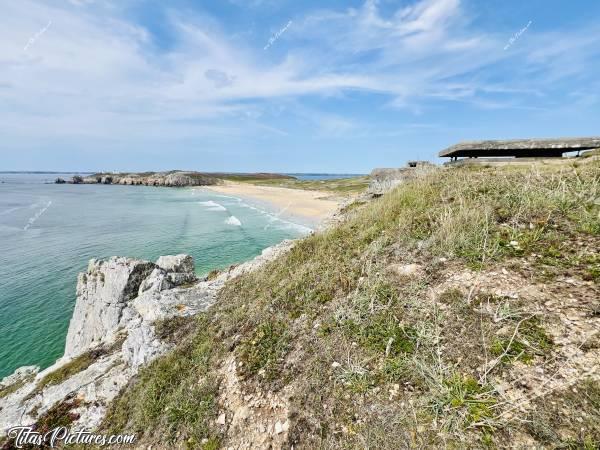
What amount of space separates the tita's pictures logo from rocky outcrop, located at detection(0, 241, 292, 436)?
0.77ft

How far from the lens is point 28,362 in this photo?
48.1 feet

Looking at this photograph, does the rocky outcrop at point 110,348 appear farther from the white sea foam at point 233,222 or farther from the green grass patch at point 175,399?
A: the white sea foam at point 233,222

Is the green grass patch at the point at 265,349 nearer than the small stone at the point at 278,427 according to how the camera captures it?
No

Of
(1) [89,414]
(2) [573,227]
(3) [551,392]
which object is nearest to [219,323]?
(1) [89,414]

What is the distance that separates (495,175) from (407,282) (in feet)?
15.6

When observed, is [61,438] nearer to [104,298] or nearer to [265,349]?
[265,349]

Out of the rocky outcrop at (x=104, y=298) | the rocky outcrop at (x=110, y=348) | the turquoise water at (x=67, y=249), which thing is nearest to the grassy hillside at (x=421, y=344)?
the rocky outcrop at (x=110, y=348)

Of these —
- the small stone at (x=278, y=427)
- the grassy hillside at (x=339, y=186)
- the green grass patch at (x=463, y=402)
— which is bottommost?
the small stone at (x=278, y=427)

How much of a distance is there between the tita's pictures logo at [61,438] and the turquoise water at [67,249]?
35.9 ft

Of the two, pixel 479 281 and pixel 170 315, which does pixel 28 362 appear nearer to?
pixel 170 315

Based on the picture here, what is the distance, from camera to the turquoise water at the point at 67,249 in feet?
55.2

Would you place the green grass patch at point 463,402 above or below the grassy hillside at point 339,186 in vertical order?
below

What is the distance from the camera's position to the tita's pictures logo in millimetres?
5162

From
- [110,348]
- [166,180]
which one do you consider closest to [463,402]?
[110,348]
